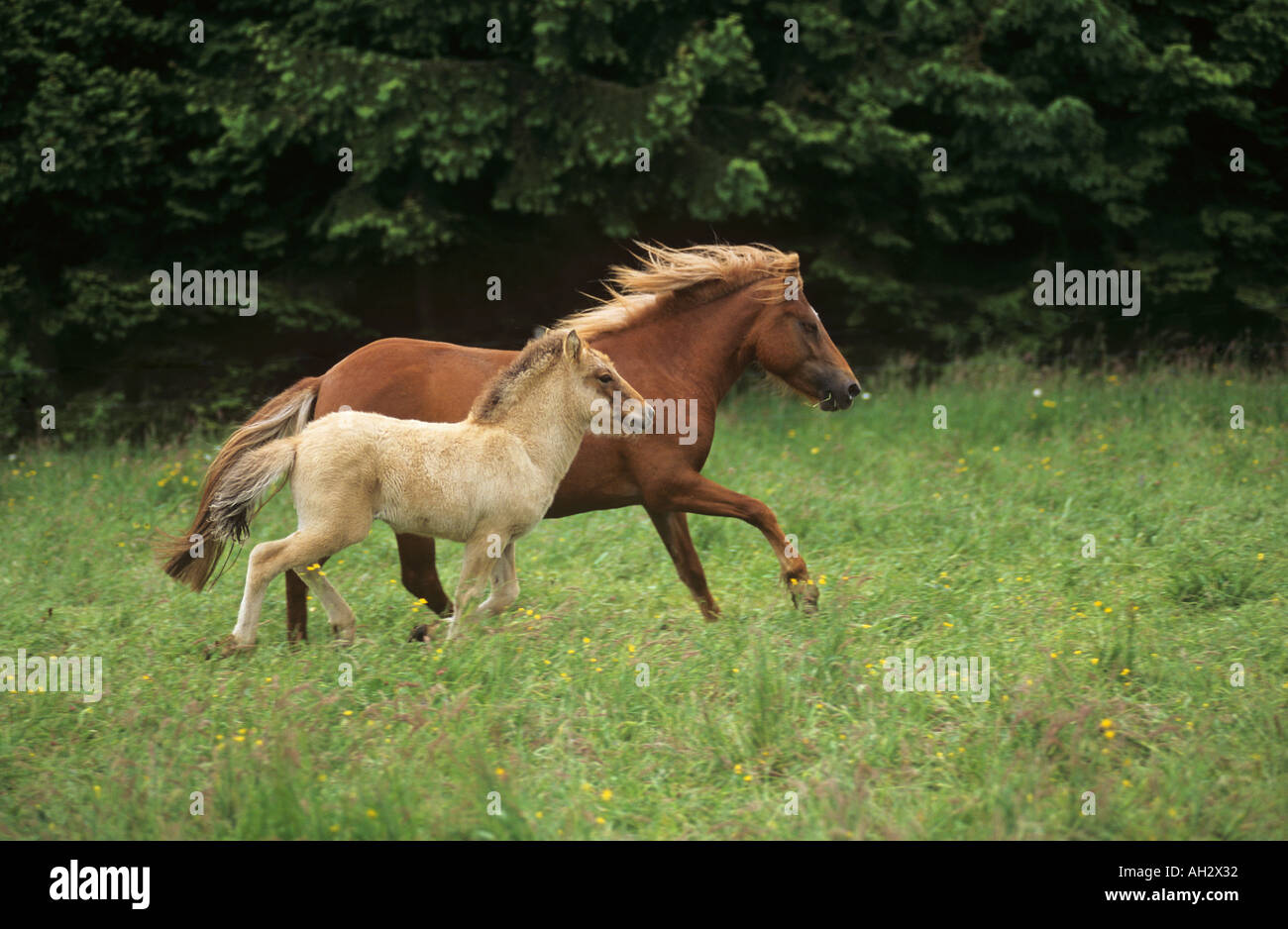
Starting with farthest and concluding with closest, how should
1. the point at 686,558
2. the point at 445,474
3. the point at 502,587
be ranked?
the point at 686,558 → the point at 502,587 → the point at 445,474

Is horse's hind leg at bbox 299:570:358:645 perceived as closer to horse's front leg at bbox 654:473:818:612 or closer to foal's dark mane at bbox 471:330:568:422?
foal's dark mane at bbox 471:330:568:422

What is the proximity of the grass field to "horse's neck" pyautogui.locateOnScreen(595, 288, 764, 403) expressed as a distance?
4.58ft

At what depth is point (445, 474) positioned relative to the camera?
5621 mm

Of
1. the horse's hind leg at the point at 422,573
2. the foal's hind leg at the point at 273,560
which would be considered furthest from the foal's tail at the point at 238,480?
the horse's hind leg at the point at 422,573

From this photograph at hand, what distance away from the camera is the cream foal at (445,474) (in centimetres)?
552

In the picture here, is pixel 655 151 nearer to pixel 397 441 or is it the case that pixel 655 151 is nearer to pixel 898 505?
pixel 898 505

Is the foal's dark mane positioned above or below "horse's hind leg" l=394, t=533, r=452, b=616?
above

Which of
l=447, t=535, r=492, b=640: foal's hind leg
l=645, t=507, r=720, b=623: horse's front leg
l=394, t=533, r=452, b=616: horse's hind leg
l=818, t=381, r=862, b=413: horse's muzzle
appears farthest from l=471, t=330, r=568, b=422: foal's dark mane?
l=818, t=381, r=862, b=413: horse's muzzle

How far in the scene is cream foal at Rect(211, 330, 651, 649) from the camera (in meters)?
5.52

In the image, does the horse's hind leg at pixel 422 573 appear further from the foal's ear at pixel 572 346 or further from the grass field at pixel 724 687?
the foal's ear at pixel 572 346

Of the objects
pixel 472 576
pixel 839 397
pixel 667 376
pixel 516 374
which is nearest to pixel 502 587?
pixel 472 576

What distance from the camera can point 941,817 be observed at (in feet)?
13.2

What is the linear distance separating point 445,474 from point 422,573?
1.28 metres

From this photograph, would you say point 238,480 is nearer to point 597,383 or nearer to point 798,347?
point 597,383
